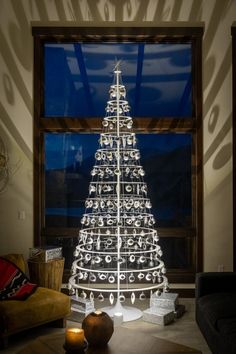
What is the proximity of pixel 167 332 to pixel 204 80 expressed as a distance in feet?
9.78

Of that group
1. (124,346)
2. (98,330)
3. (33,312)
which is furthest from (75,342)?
(33,312)

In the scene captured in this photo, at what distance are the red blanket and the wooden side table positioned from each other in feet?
1.03

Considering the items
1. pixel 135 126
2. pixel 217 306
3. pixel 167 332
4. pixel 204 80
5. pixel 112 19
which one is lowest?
pixel 167 332

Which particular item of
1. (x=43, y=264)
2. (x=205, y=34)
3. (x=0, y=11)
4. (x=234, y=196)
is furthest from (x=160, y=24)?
(x=43, y=264)

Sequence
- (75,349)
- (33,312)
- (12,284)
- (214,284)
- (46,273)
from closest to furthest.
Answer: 1. (75,349)
2. (33,312)
3. (214,284)
4. (12,284)
5. (46,273)

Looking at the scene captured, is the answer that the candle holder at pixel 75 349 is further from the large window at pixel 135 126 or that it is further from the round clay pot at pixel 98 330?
the large window at pixel 135 126

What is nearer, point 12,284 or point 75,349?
point 75,349

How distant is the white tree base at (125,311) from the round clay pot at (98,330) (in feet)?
5.50

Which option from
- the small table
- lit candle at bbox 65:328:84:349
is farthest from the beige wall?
lit candle at bbox 65:328:84:349

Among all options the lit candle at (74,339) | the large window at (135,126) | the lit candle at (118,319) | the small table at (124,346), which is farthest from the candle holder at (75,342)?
the large window at (135,126)

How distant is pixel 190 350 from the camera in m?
2.84

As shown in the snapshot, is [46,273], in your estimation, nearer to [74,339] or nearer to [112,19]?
[74,339]

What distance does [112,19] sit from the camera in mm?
5398

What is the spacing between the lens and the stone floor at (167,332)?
3891 millimetres
